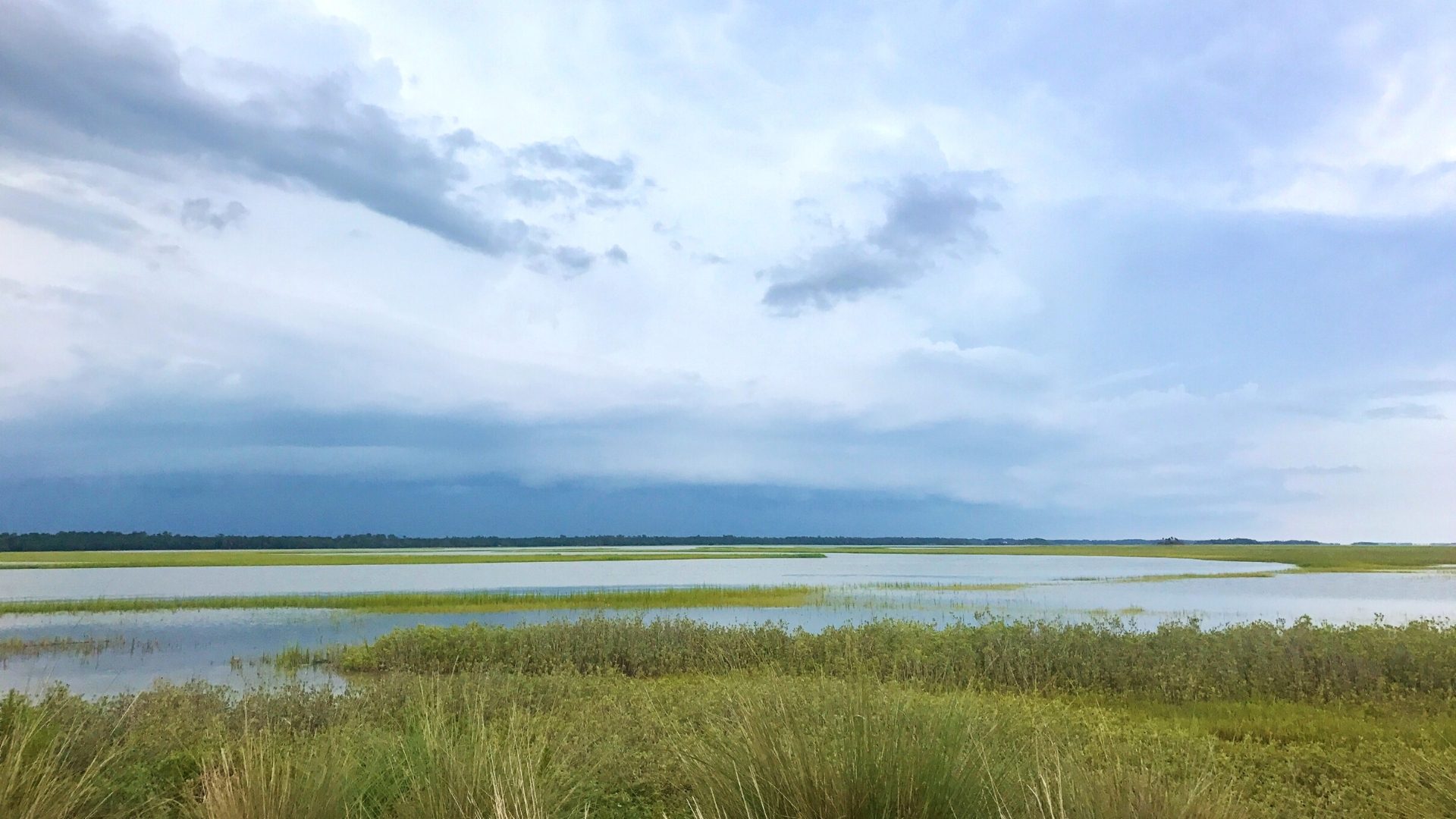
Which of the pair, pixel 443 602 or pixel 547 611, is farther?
pixel 443 602

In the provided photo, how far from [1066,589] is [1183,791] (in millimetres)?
44979

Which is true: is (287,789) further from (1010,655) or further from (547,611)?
(547,611)

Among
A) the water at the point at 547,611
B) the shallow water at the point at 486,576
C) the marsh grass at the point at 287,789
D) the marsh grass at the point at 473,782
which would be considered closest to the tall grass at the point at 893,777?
the marsh grass at the point at 473,782

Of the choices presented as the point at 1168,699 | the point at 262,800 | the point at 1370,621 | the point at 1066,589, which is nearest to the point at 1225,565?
the point at 1066,589

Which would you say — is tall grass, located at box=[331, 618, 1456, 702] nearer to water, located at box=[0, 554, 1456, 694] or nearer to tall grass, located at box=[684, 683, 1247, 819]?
water, located at box=[0, 554, 1456, 694]

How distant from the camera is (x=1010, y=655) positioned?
17.9 meters

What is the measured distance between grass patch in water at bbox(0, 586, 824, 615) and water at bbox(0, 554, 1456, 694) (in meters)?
1.55

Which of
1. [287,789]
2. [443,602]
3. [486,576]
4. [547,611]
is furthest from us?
[486,576]

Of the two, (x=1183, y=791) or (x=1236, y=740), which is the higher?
(x=1183, y=791)

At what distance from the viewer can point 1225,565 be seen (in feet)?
243

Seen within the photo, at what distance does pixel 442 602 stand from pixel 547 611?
19.2ft

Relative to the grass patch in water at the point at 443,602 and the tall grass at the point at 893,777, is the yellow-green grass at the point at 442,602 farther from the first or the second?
the tall grass at the point at 893,777

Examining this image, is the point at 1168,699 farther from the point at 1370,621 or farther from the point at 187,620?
the point at 187,620

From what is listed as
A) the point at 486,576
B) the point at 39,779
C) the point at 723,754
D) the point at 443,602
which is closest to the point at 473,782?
the point at 723,754
